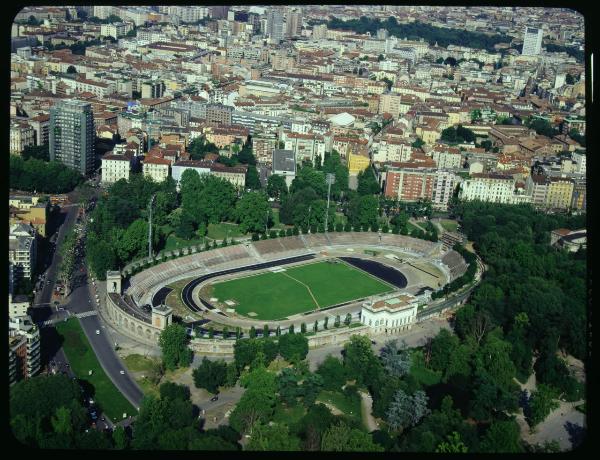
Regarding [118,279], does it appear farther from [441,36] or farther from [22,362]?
[441,36]

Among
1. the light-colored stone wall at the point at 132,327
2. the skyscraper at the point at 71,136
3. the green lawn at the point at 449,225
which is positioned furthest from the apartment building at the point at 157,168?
the light-colored stone wall at the point at 132,327

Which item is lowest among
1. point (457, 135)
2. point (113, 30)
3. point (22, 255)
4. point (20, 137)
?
point (22, 255)

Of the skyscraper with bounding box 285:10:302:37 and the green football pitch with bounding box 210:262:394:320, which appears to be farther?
the skyscraper with bounding box 285:10:302:37

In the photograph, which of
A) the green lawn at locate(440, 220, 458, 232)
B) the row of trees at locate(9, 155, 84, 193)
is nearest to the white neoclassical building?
the green lawn at locate(440, 220, 458, 232)

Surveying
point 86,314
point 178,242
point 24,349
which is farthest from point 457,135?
point 24,349

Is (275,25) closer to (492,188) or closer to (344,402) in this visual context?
(492,188)

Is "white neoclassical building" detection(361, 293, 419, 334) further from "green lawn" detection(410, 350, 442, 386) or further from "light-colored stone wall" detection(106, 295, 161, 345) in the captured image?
"light-colored stone wall" detection(106, 295, 161, 345)

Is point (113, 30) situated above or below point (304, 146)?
above

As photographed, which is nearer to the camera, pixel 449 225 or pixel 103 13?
pixel 449 225
